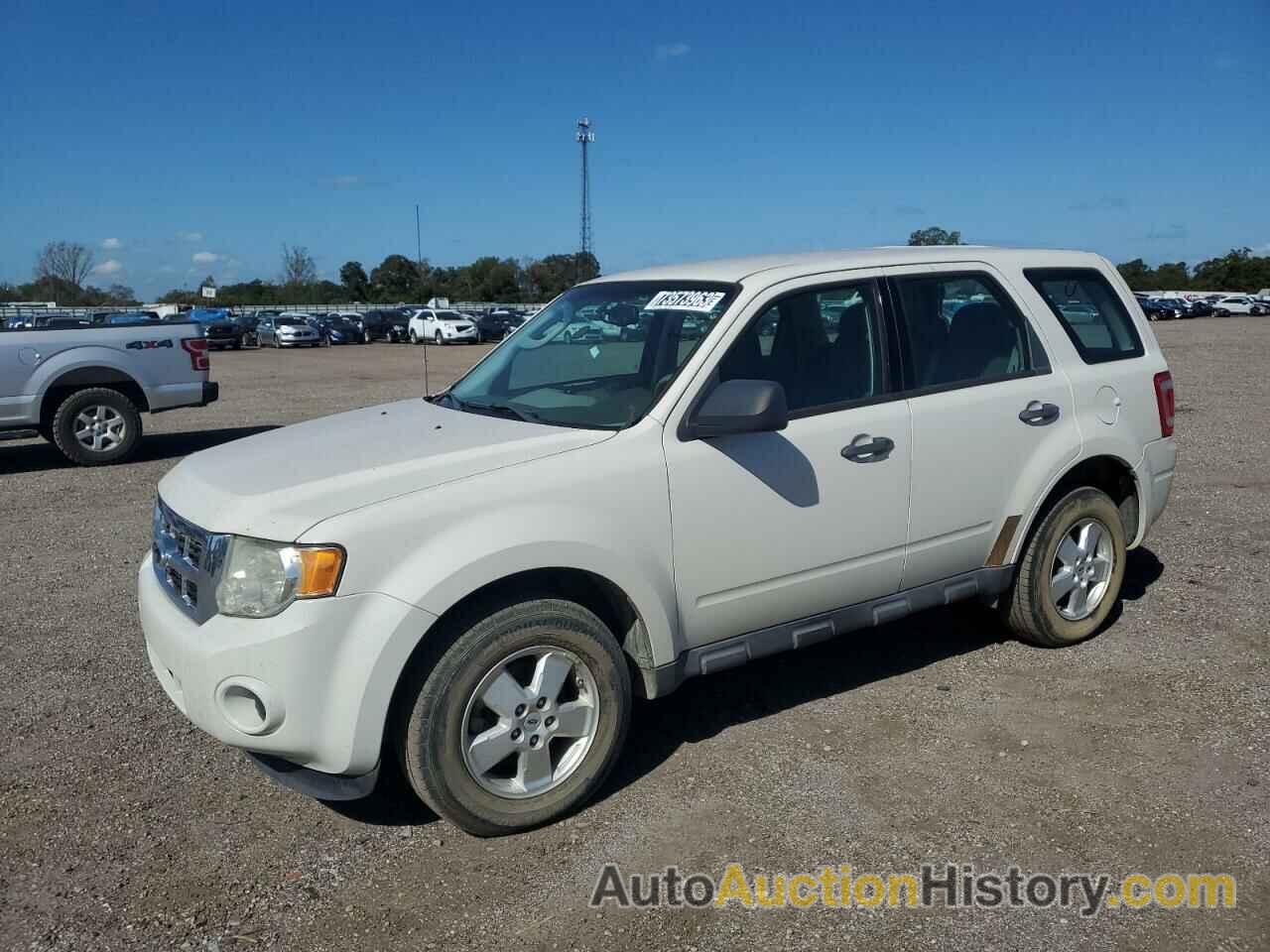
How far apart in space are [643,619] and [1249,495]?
22.7ft

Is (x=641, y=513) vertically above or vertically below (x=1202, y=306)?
above

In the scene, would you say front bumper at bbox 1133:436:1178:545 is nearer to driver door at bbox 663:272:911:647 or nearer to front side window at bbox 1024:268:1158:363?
front side window at bbox 1024:268:1158:363

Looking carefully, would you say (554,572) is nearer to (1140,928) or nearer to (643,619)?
(643,619)

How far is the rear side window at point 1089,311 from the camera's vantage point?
4.99 metres

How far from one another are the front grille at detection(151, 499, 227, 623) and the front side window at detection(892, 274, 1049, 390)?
2.74 m

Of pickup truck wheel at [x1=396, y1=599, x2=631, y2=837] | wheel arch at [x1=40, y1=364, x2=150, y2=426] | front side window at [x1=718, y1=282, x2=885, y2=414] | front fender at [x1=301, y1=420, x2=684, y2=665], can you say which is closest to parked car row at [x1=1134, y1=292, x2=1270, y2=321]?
wheel arch at [x1=40, y1=364, x2=150, y2=426]

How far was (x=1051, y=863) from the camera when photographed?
334 cm

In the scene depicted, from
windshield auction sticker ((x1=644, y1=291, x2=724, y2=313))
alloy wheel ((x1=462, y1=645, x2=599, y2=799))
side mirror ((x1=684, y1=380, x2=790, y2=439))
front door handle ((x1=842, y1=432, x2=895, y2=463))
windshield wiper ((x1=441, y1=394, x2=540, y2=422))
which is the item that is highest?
windshield auction sticker ((x1=644, y1=291, x2=724, y2=313))

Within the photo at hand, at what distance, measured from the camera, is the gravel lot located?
3.09m

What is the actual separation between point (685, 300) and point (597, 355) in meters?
0.52

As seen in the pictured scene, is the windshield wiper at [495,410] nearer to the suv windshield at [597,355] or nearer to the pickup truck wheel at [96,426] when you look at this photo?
the suv windshield at [597,355]

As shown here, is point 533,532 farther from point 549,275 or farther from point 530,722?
point 549,275

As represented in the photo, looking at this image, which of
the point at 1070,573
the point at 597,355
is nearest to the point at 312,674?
the point at 597,355

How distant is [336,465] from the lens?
3.55m
